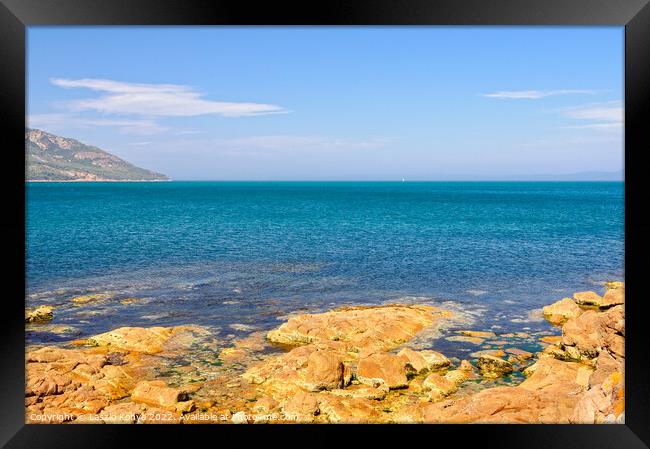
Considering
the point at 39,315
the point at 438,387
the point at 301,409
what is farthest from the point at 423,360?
the point at 39,315

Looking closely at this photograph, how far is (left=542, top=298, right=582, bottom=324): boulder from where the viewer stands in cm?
1272

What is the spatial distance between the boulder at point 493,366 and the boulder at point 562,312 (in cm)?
411

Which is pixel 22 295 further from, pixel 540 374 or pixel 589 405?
pixel 540 374

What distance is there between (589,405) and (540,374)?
3.11 metres

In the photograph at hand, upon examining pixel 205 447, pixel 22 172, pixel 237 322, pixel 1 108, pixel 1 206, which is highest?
pixel 1 108

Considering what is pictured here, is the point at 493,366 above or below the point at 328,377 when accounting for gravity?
below

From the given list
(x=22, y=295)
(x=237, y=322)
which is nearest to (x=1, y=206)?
(x=22, y=295)

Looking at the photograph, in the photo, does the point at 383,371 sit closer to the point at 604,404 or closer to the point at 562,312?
the point at 604,404

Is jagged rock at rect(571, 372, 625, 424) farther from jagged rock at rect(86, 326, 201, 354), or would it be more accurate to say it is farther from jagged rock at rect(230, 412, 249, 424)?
jagged rock at rect(86, 326, 201, 354)

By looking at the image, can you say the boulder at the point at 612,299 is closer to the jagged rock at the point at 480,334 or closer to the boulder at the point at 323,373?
the jagged rock at the point at 480,334

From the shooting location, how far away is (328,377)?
827 cm

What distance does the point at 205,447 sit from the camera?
4.07 meters

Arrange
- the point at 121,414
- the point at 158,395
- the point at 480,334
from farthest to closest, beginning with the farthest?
the point at 480,334
the point at 158,395
the point at 121,414

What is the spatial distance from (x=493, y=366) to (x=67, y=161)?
129932mm
